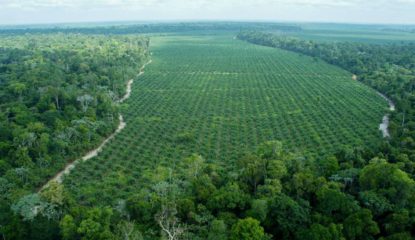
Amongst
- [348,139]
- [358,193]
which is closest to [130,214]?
[358,193]

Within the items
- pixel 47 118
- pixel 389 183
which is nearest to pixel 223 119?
pixel 47 118

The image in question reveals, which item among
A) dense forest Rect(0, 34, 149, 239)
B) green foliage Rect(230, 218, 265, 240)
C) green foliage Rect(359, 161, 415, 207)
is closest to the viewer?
green foliage Rect(230, 218, 265, 240)

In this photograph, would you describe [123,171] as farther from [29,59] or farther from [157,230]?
[29,59]

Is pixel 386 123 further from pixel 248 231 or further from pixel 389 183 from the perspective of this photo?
pixel 248 231

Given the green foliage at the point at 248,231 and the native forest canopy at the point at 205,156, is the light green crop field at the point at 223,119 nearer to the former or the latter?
the native forest canopy at the point at 205,156

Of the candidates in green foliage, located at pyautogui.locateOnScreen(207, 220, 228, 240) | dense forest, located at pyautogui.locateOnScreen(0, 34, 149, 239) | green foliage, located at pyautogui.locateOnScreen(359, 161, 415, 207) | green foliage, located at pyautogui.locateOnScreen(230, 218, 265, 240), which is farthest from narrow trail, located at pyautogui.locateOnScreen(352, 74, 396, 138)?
dense forest, located at pyautogui.locateOnScreen(0, 34, 149, 239)

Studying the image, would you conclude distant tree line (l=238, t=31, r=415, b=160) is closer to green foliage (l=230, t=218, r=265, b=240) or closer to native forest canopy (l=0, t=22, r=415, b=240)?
native forest canopy (l=0, t=22, r=415, b=240)
